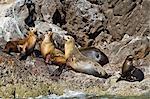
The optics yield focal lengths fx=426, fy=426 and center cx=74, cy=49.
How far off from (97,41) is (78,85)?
19.7 ft

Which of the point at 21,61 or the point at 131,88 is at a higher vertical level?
the point at 21,61

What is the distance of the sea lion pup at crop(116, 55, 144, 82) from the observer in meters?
13.7

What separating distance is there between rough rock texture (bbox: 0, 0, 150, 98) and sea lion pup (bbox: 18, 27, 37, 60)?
0.31 metres

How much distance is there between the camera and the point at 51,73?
1361 centimetres

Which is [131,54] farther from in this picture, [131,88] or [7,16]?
[7,16]

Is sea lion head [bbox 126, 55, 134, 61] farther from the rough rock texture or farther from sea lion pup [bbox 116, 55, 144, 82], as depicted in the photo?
the rough rock texture

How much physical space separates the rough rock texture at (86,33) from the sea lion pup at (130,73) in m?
0.24

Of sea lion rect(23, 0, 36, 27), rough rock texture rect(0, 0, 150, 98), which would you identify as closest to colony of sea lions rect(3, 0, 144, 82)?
rough rock texture rect(0, 0, 150, 98)

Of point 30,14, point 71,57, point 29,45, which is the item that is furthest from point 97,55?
point 30,14

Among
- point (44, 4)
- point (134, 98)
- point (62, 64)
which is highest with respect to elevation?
point (44, 4)

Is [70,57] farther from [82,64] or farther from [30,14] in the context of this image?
[30,14]

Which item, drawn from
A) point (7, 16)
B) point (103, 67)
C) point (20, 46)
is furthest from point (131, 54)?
point (7, 16)

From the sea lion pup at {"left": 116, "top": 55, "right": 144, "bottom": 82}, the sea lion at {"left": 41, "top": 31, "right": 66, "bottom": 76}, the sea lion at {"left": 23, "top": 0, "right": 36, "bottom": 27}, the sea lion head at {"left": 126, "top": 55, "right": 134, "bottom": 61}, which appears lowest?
the sea lion pup at {"left": 116, "top": 55, "right": 144, "bottom": 82}

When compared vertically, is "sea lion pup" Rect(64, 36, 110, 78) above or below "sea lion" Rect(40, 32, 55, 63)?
below
